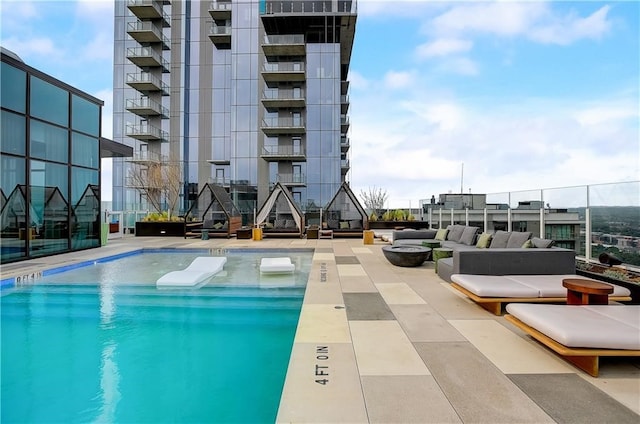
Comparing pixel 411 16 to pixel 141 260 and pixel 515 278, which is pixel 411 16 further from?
pixel 141 260

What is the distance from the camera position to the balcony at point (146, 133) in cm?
2247

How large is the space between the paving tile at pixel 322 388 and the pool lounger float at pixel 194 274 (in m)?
3.98

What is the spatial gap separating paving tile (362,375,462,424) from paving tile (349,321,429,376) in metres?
0.12

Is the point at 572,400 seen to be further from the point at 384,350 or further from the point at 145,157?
the point at 145,157

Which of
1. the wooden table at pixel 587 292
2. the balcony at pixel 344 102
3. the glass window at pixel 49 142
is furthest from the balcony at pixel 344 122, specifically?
the wooden table at pixel 587 292

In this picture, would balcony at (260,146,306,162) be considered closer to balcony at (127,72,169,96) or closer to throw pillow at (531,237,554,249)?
balcony at (127,72,169,96)

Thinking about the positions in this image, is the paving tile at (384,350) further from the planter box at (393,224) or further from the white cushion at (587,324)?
the planter box at (393,224)

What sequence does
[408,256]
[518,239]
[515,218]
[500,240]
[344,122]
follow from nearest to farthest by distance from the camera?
1. [518,239]
2. [500,240]
3. [408,256]
4. [515,218]
5. [344,122]

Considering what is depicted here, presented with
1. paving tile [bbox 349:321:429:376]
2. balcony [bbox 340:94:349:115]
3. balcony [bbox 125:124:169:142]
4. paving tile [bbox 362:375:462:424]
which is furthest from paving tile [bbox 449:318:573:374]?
balcony [bbox 340:94:349:115]

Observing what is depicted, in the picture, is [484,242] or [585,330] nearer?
[585,330]

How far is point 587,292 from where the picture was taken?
330 centimetres

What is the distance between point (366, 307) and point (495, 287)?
1.52 metres

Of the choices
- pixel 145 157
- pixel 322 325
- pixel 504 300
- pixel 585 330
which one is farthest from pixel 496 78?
pixel 145 157

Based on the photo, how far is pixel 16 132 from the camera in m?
7.98
